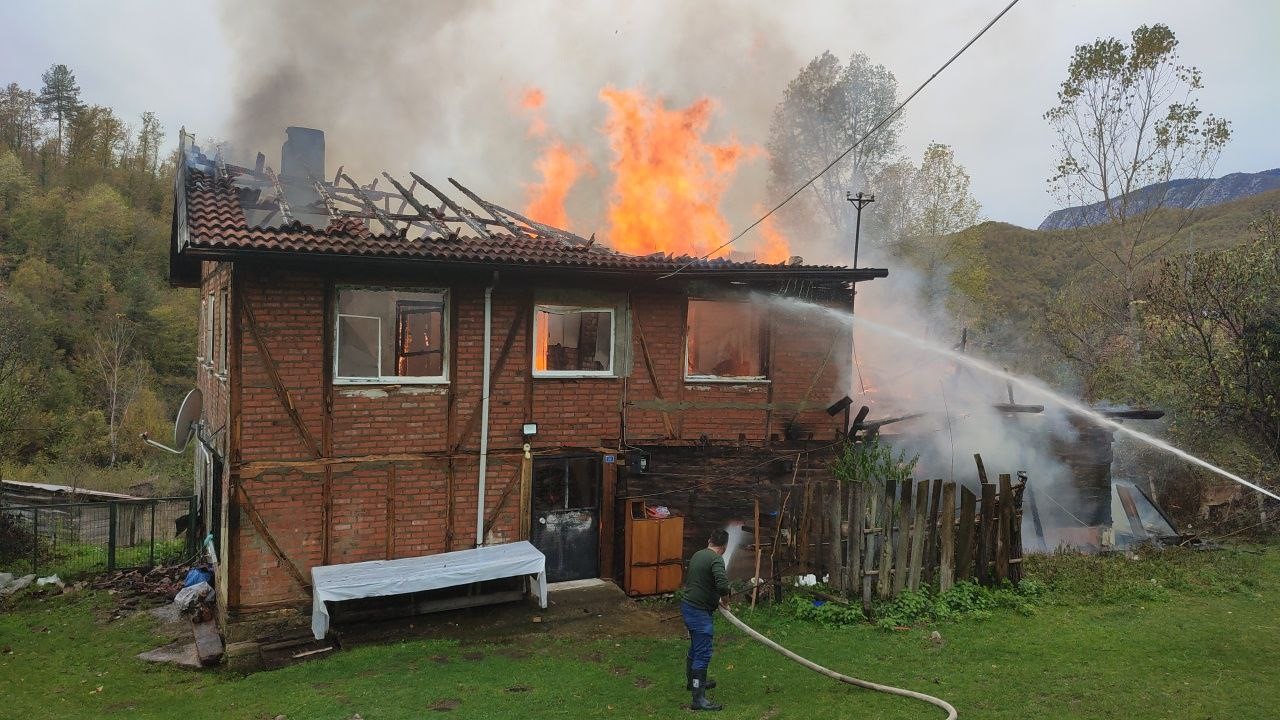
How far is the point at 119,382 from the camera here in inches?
1453

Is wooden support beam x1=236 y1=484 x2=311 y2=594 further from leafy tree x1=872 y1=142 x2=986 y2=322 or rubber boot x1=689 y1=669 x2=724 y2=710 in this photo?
leafy tree x1=872 y1=142 x2=986 y2=322

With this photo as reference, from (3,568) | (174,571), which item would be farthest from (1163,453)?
(3,568)

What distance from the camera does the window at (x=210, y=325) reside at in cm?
1412

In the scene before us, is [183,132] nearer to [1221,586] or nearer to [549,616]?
[549,616]

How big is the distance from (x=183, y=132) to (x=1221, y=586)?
19.2m

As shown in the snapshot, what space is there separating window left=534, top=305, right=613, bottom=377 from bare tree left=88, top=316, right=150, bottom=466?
3115 centimetres

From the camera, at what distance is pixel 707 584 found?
792 centimetres

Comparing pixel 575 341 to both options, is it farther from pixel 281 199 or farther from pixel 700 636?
pixel 700 636

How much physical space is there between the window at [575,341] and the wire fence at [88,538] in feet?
29.2

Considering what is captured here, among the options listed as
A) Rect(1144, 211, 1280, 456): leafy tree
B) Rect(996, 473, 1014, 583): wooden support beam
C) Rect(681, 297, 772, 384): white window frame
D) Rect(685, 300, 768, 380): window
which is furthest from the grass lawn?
Rect(1144, 211, 1280, 456): leafy tree

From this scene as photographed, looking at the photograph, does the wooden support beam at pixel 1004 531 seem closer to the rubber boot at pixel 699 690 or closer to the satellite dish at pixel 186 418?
the rubber boot at pixel 699 690

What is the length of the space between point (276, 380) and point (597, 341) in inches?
203

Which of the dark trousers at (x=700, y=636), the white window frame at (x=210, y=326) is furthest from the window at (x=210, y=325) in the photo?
the dark trousers at (x=700, y=636)

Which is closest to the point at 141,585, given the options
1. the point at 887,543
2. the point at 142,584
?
the point at 142,584
